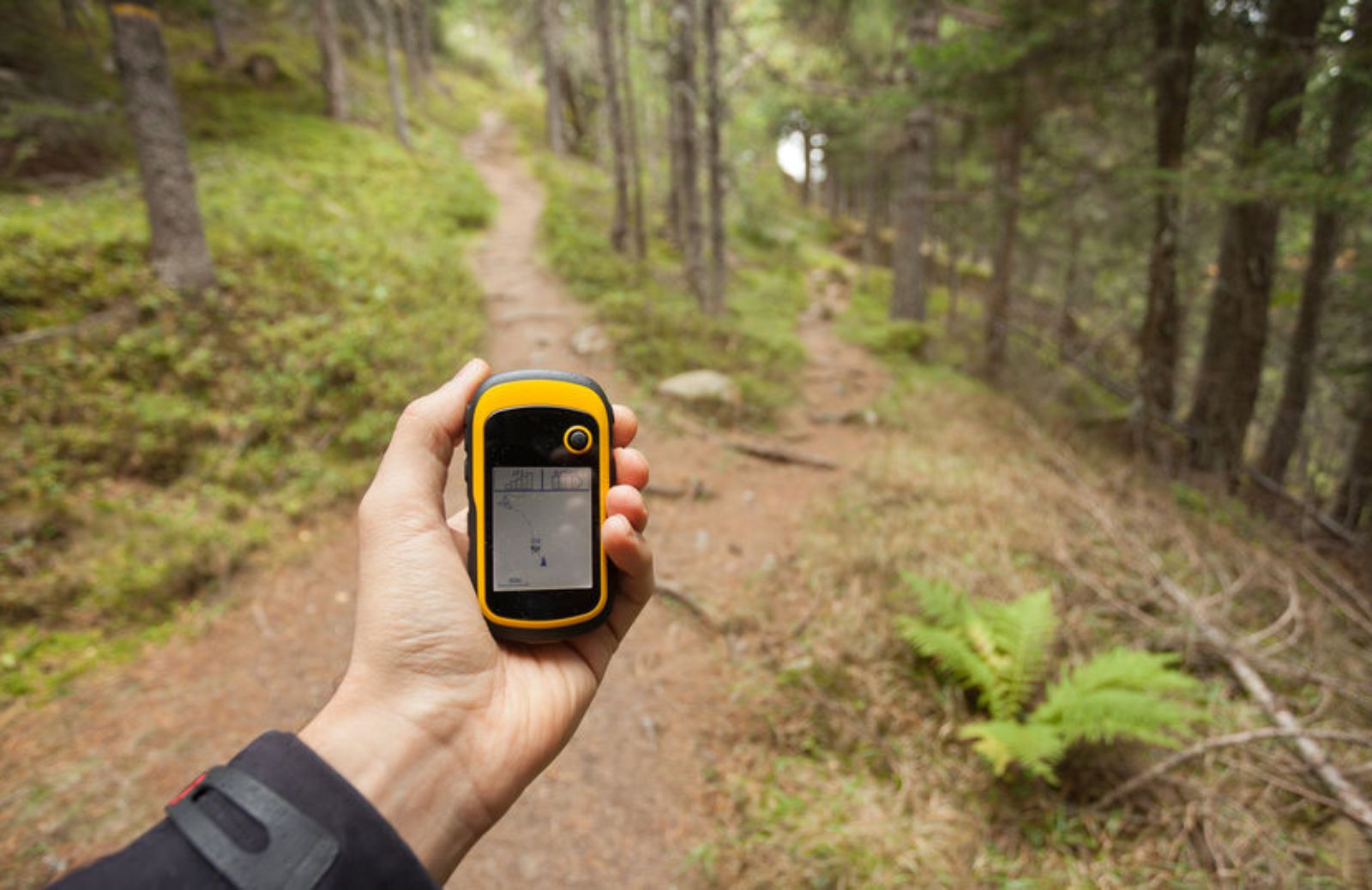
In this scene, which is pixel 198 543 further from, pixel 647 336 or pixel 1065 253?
pixel 1065 253

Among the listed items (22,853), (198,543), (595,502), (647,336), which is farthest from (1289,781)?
(647,336)

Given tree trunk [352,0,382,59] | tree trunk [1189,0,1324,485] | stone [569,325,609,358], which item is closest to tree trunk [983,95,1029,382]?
tree trunk [1189,0,1324,485]

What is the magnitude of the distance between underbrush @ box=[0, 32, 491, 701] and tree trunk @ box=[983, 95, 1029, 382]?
337 inches

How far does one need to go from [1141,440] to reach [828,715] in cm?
757

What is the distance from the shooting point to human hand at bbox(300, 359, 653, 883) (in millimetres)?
1403

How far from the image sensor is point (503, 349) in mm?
8648

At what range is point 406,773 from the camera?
1.39m

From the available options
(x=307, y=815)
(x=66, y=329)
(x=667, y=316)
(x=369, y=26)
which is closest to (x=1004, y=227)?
(x=667, y=316)

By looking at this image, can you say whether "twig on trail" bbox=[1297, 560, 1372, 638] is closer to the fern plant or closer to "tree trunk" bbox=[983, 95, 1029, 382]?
the fern plant

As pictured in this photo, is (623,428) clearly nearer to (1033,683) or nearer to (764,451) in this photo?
(1033,683)

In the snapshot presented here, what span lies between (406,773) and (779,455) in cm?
667

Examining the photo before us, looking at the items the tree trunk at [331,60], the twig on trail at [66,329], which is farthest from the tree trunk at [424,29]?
the twig on trail at [66,329]

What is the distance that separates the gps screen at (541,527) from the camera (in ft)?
6.10

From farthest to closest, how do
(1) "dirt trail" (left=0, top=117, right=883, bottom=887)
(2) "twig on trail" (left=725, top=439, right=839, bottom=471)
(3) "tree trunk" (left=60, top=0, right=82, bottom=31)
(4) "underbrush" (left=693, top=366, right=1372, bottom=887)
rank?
(3) "tree trunk" (left=60, top=0, right=82, bottom=31), (2) "twig on trail" (left=725, top=439, right=839, bottom=471), (1) "dirt trail" (left=0, top=117, right=883, bottom=887), (4) "underbrush" (left=693, top=366, right=1372, bottom=887)
